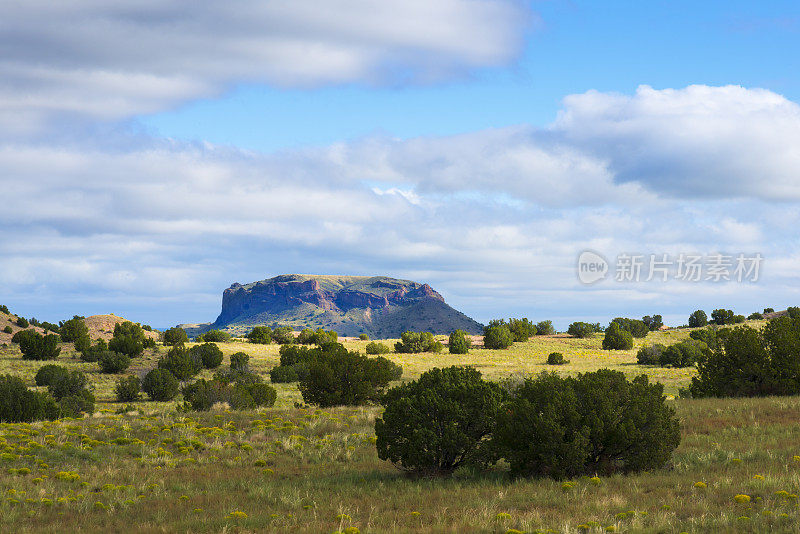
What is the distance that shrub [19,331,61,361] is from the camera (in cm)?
5353

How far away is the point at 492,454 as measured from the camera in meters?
13.8

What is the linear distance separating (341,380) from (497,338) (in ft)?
151

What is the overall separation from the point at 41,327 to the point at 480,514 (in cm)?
8416

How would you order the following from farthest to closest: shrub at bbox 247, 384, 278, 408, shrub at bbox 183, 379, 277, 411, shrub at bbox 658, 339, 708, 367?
shrub at bbox 658, 339, 708, 367 → shrub at bbox 247, 384, 278, 408 → shrub at bbox 183, 379, 277, 411

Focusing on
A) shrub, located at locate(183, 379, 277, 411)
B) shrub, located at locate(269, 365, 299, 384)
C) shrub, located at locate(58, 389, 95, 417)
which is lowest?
shrub, located at locate(58, 389, 95, 417)

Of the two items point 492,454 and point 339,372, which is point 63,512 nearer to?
point 492,454

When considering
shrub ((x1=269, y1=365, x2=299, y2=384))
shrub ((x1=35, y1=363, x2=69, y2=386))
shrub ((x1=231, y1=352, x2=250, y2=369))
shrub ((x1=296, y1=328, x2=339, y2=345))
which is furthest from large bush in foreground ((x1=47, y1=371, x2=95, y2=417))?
shrub ((x1=296, y1=328, x2=339, y2=345))

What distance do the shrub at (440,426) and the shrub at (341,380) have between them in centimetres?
1663

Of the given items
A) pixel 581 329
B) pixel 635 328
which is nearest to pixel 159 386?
pixel 581 329

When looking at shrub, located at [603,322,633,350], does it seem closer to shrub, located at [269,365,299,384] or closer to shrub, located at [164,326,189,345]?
shrub, located at [269,365,299,384]

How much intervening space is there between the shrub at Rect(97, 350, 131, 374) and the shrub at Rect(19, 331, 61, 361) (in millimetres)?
8211

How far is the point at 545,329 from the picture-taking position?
305ft

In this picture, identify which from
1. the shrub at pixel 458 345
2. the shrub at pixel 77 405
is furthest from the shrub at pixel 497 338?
the shrub at pixel 77 405

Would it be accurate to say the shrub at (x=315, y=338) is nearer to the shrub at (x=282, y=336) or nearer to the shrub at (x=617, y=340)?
the shrub at (x=282, y=336)
